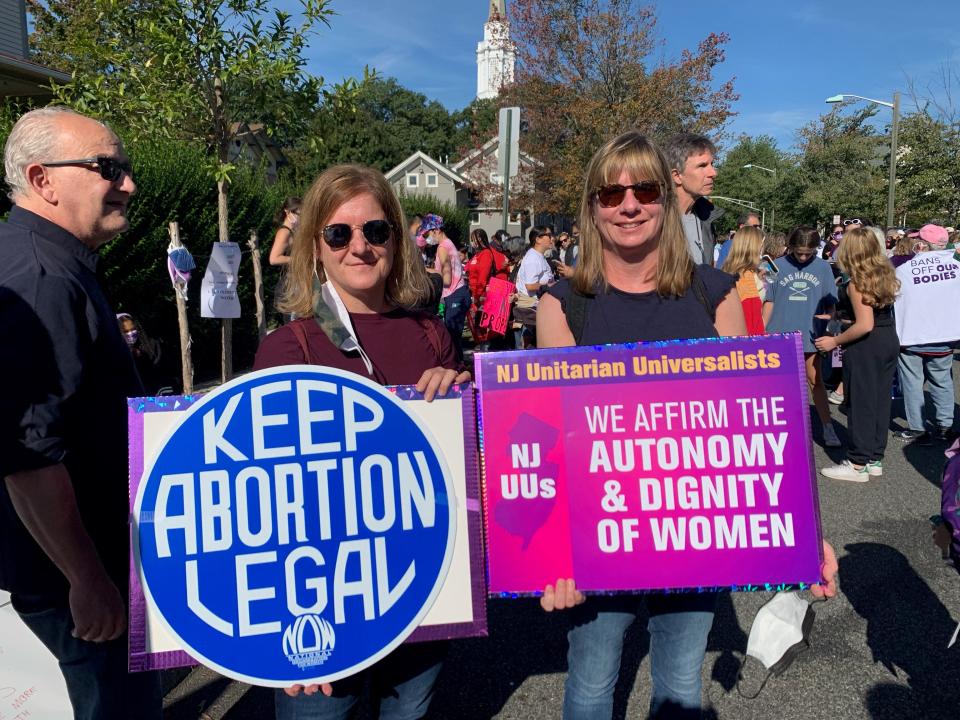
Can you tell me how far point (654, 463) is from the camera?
70.5 inches

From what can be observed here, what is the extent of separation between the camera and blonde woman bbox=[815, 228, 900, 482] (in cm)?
534

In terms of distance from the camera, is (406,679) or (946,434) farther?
(946,434)

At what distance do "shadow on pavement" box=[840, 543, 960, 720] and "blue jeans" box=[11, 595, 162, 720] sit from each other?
9.36 ft

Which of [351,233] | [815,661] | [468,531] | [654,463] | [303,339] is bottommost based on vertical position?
[815,661]

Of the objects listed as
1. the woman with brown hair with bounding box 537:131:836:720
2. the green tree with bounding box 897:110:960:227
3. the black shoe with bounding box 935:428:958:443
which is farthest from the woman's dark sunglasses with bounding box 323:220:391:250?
the green tree with bounding box 897:110:960:227

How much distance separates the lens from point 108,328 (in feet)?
5.96

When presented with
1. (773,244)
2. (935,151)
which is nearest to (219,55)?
(773,244)

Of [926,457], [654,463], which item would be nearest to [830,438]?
[926,457]

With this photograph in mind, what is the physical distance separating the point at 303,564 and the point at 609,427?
2.74 ft

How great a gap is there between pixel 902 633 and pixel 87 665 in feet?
11.9

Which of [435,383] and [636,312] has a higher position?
[636,312]

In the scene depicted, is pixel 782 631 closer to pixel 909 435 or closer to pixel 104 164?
pixel 104 164

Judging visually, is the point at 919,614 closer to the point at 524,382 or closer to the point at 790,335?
the point at 790,335

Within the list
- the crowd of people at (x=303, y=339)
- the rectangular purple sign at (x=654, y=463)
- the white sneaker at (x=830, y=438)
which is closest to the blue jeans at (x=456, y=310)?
the white sneaker at (x=830, y=438)
